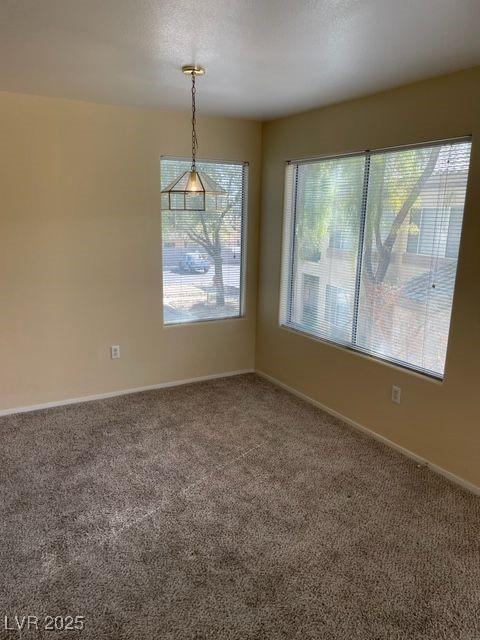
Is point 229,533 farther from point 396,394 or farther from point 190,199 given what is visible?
point 190,199

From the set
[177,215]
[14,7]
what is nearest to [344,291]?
[177,215]

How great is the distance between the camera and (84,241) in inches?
149

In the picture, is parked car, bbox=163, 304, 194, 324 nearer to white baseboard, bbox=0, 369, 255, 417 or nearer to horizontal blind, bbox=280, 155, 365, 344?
white baseboard, bbox=0, 369, 255, 417

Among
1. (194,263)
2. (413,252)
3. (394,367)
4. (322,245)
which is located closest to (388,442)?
(394,367)

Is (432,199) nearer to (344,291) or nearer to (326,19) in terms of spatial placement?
(344,291)

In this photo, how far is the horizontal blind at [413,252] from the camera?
9.22 feet

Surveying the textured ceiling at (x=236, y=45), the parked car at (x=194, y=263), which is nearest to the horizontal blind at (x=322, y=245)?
the textured ceiling at (x=236, y=45)

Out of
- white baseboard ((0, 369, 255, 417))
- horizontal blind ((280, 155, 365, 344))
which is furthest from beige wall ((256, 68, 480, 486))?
white baseboard ((0, 369, 255, 417))

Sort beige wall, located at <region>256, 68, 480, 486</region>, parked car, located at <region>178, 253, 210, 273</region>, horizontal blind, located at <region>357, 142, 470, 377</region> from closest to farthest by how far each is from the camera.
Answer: beige wall, located at <region>256, 68, 480, 486</region> < horizontal blind, located at <region>357, 142, 470, 377</region> < parked car, located at <region>178, 253, 210, 273</region>

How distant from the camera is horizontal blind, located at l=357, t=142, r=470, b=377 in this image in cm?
281

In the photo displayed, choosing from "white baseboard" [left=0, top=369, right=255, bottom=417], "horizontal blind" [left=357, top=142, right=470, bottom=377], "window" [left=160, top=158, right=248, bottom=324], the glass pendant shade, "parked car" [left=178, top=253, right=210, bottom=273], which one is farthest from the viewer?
"parked car" [left=178, top=253, right=210, bottom=273]

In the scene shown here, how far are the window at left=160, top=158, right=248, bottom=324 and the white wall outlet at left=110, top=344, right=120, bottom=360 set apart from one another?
20.3 inches

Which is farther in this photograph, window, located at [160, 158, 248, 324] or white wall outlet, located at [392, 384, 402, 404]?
window, located at [160, 158, 248, 324]

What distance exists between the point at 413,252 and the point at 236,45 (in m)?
1.68
